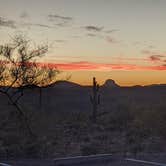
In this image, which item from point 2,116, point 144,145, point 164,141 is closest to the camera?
point 144,145

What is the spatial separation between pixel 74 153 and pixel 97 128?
16398mm

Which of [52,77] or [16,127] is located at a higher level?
[52,77]

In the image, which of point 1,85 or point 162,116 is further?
point 162,116

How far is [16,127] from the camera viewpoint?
112 ft

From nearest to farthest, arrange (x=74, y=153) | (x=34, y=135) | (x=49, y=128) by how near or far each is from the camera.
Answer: (x=74, y=153) < (x=34, y=135) < (x=49, y=128)

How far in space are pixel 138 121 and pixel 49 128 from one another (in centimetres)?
655

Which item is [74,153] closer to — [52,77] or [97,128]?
[52,77]

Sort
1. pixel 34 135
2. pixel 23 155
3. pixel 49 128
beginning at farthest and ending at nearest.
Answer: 1. pixel 49 128
2. pixel 34 135
3. pixel 23 155

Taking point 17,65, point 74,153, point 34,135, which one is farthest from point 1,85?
point 74,153

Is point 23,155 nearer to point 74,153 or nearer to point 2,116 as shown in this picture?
point 74,153

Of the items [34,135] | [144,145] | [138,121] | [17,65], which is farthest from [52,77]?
[144,145]

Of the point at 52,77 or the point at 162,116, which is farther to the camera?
the point at 162,116

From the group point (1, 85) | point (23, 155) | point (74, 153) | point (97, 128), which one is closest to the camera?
point (23, 155)

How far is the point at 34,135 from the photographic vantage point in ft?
101
